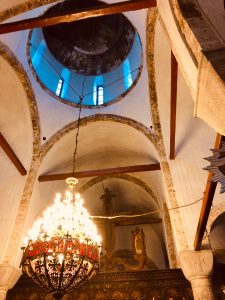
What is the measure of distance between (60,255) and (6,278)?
3019mm

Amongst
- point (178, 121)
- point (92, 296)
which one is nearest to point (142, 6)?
point (178, 121)

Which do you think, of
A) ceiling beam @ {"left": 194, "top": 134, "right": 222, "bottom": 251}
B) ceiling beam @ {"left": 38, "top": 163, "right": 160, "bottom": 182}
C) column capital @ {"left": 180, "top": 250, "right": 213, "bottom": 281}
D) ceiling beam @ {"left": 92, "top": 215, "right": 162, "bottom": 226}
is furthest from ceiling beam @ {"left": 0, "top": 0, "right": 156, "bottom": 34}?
ceiling beam @ {"left": 92, "top": 215, "right": 162, "bottom": 226}

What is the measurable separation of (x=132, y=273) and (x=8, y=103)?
5.82 meters

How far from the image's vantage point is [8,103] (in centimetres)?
730

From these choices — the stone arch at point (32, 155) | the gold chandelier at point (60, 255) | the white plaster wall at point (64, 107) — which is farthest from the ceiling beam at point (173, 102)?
the stone arch at point (32, 155)

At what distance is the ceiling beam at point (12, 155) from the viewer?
22.3 feet

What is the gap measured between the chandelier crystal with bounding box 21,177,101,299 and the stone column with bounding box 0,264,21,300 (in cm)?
244

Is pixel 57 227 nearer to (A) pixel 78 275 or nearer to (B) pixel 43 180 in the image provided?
(A) pixel 78 275

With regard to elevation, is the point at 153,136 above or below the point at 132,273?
above

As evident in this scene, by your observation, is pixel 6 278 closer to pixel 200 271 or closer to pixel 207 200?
pixel 200 271

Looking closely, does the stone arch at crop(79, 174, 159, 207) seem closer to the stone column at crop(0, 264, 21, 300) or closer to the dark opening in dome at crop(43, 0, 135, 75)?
the stone column at crop(0, 264, 21, 300)

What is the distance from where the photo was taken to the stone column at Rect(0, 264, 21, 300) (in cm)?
534

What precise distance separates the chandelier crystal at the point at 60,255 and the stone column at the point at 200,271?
2135 mm

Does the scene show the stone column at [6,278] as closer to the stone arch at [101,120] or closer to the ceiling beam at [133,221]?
the stone arch at [101,120]
